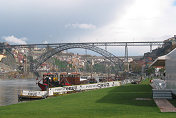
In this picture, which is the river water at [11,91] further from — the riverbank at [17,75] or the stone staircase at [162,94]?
the riverbank at [17,75]

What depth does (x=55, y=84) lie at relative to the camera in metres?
48.4

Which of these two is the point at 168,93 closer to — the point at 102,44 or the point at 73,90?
the point at 73,90

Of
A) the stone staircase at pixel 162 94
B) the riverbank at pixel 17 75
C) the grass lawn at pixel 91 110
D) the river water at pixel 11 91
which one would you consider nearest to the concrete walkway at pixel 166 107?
the grass lawn at pixel 91 110

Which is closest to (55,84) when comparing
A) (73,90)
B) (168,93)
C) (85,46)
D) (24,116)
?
(73,90)

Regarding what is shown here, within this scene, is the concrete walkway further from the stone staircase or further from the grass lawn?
the stone staircase

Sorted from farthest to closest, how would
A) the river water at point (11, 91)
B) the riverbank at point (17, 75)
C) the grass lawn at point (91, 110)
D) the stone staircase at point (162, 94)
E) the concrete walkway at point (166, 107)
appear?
the riverbank at point (17, 75), the river water at point (11, 91), the stone staircase at point (162, 94), the concrete walkway at point (166, 107), the grass lawn at point (91, 110)

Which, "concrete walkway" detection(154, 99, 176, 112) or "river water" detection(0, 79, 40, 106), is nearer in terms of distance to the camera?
"concrete walkway" detection(154, 99, 176, 112)

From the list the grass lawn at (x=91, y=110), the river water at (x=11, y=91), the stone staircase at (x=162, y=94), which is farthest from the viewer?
the river water at (x=11, y=91)

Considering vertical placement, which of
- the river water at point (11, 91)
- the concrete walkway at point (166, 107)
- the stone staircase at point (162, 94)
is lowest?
the river water at point (11, 91)

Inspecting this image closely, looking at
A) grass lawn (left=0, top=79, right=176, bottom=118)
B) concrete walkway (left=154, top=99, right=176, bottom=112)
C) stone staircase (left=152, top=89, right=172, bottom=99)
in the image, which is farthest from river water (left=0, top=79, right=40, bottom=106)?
concrete walkway (left=154, top=99, right=176, bottom=112)

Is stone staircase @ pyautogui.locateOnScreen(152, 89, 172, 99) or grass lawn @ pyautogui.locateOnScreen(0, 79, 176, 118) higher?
stone staircase @ pyautogui.locateOnScreen(152, 89, 172, 99)

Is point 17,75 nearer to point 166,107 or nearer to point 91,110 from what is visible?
point 91,110

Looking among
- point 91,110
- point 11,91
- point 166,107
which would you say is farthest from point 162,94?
point 11,91

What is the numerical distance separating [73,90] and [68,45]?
8212 centimetres
